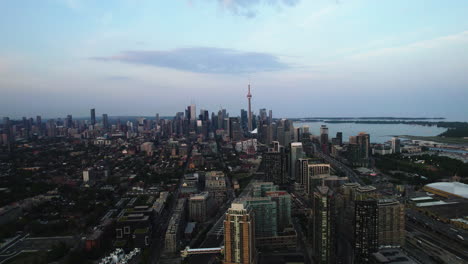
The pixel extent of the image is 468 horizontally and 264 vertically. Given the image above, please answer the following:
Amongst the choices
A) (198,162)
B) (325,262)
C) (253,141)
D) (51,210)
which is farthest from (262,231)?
(253,141)

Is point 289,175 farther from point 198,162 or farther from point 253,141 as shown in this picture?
point 253,141

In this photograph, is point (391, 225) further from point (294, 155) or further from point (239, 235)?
point (294, 155)

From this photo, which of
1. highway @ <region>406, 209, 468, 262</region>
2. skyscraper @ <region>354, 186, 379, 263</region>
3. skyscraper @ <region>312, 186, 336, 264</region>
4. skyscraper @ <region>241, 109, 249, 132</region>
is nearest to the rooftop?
highway @ <region>406, 209, 468, 262</region>

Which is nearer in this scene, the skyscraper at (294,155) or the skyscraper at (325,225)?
the skyscraper at (325,225)

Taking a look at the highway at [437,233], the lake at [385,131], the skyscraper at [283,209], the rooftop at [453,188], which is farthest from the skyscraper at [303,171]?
the lake at [385,131]

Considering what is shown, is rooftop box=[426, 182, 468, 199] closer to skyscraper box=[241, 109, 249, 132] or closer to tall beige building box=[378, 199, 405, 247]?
tall beige building box=[378, 199, 405, 247]

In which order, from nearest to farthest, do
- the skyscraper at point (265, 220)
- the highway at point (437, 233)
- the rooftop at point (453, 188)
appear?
1. the highway at point (437, 233)
2. the skyscraper at point (265, 220)
3. the rooftop at point (453, 188)

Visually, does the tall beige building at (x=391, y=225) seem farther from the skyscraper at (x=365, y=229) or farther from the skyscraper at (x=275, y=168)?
the skyscraper at (x=275, y=168)

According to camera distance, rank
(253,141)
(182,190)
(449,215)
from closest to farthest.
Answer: (449,215) → (182,190) → (253,141)
